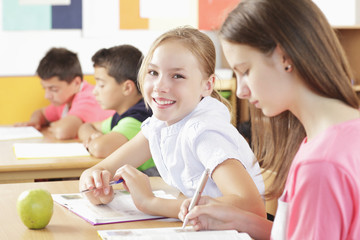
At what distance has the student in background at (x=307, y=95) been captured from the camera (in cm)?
91

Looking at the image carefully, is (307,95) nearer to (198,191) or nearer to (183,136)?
(198,191)

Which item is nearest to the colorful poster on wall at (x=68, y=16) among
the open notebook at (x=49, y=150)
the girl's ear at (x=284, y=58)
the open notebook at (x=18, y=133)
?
the open notebook at (x=18, y=133)

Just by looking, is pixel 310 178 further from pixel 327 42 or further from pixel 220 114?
pixel 220 114

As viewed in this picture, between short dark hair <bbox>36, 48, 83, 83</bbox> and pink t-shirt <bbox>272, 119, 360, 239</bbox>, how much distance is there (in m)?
2.67

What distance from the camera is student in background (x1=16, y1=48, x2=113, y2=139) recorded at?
3305 millimetres

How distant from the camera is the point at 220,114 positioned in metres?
1.68

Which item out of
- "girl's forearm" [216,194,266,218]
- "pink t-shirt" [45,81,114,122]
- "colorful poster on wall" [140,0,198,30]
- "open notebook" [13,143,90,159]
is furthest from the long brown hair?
"colorful poster on wall" [140,0,198,30]

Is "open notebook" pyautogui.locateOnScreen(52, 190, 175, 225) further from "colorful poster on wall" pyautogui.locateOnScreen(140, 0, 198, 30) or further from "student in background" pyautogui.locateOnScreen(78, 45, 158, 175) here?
"colorful poster on wall" pyautogui.locateOnScreen(140, 0, 198, 30)

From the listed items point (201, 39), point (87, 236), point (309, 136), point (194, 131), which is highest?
point (201, 39)

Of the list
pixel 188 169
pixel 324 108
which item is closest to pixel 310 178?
pixel 324 108

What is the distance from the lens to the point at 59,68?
3447 millimetres

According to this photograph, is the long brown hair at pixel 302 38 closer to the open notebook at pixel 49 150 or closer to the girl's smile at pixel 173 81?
the girl's smile at pixel 173 81

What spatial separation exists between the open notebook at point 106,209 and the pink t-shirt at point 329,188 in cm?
54

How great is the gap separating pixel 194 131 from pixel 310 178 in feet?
2.15
